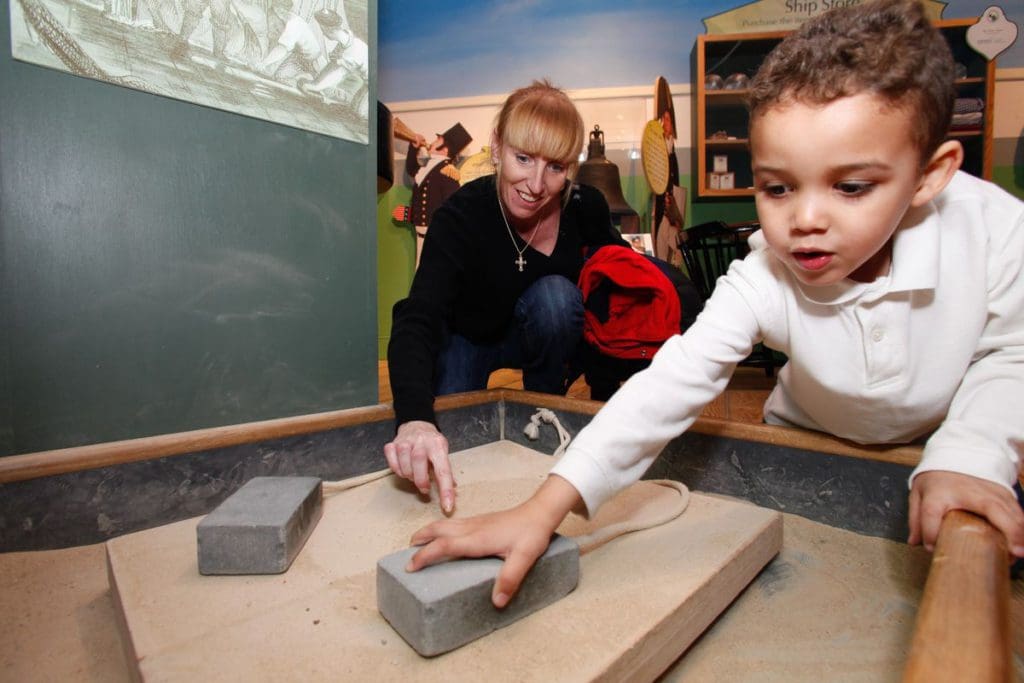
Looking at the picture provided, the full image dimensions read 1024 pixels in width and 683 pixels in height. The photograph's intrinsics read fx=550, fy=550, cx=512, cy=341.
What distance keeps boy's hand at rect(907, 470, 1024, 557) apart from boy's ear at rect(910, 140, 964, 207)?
0.89 feet

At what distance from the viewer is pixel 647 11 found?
326 cm

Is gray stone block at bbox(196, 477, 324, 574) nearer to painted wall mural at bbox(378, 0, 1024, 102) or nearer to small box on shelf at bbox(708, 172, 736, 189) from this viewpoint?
small box on shelf at bbox(708, 172, 736, 189)

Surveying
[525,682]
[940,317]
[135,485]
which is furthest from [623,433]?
[135,485]

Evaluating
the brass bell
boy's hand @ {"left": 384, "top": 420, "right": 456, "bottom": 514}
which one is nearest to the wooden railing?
boy's hand @ {"left": 384, "top": 420, "right": 456, "bottom": 514}

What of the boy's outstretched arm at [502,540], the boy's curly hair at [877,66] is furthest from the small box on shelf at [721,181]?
the boy's outstretched arm at [502,540]

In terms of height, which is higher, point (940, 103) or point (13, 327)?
point (940, 103)

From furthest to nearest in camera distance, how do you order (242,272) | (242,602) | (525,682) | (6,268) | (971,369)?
(242,272) → (6,268) → (971,369) → (242,602) → (525,682)

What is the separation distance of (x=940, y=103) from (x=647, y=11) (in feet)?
10.7

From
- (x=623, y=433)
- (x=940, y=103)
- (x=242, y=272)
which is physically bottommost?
(x=623, y=433)

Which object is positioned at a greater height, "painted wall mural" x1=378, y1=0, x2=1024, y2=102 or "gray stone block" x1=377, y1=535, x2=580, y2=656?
"painted wall mural" x1=378, y1=0, x2=1024, y2=102

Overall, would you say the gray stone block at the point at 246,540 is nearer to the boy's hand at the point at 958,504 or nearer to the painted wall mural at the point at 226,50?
the boy's hand at the point at 958,504

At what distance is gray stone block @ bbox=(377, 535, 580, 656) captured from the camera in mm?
421

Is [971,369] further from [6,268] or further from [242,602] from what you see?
[6,268]

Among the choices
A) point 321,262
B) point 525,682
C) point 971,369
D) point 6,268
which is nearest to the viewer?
point 525,682
